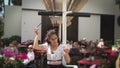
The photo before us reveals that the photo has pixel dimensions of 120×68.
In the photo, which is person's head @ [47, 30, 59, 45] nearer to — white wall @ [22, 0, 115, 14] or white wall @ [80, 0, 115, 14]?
white wall @ [22, 0, 115, 14]

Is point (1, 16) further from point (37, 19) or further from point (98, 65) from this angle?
point (98, 65)

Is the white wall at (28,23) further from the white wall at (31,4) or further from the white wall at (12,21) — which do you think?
the white wall at (12,21)

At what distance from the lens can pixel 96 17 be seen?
53.7 feet

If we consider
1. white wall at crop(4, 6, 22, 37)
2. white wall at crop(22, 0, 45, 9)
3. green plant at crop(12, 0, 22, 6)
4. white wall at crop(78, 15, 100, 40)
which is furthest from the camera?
white wall at crop(78, 15, 100, 40)

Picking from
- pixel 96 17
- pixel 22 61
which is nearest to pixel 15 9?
pixel 96 17

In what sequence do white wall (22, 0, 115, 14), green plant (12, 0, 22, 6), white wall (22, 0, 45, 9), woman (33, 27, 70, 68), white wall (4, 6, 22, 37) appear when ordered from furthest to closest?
white wall (22, 0, 115, 14), green plant (12, 0, 22, 6), white wall (4, 6, 22, 37), white wall (22, 0, 45, 9), woman (33, 27, 70, 68)

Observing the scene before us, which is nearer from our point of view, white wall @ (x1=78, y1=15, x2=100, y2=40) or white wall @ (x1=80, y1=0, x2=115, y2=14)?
white wall @ (x1=78, y1=15, x2=100, y2=40)

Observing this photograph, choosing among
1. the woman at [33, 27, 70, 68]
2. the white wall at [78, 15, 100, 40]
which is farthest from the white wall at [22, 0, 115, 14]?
the woman at [33, 27, 70, 68]

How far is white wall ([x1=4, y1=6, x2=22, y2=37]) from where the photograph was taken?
14908 millimetres

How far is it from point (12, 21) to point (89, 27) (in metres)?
4.11

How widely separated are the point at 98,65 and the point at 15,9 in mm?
9021

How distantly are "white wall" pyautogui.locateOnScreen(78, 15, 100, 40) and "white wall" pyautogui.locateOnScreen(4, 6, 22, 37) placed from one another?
3.18 m

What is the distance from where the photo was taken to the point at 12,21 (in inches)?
588

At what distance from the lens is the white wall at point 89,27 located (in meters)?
15.9
